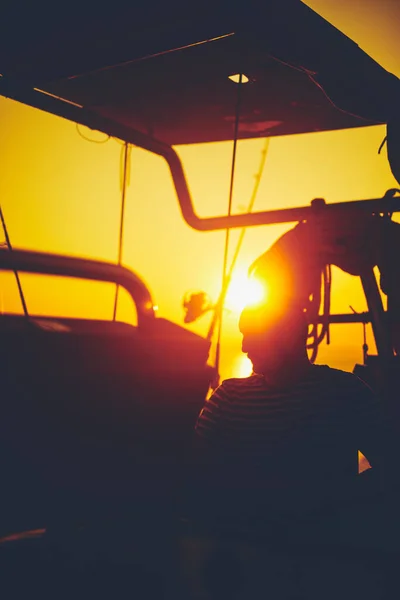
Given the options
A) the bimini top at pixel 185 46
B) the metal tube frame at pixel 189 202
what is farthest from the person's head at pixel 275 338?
the metal tube frame at pixel 189 202

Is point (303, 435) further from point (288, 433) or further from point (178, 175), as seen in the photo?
point (178, 175)

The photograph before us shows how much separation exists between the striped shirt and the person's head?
6 cm

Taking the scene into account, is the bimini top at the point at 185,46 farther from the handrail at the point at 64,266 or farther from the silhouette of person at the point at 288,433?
the handrail at the point at 64,266

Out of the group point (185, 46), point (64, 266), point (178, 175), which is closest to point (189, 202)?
point (178, 175)

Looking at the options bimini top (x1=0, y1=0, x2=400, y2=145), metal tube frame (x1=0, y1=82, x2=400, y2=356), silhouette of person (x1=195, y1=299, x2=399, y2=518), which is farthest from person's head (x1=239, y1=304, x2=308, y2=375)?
metal tube frame (x1=0, y1=82, x2=400, y2=356)

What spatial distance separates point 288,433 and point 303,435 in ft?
0.12

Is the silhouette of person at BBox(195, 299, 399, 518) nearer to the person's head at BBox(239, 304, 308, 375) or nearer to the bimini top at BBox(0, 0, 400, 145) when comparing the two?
the person's head at BBox(239, 304, 308, 375)

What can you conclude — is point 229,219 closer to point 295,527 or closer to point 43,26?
point 43,26

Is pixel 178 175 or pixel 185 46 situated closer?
pixel 185 46

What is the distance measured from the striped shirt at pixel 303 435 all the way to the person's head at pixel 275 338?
0.06 meters

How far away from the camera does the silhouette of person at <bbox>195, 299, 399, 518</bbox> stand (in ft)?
5.12

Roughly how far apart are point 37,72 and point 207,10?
2.22ft

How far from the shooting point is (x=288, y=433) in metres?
1.61

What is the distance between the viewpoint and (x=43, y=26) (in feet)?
6.34
